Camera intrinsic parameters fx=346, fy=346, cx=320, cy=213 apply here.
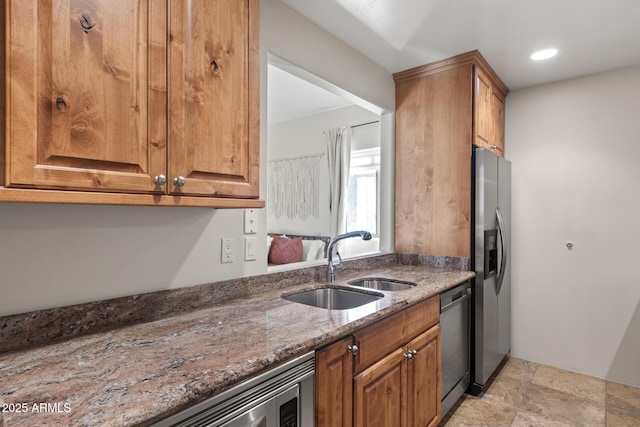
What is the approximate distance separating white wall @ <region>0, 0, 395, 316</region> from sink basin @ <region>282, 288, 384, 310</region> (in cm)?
28

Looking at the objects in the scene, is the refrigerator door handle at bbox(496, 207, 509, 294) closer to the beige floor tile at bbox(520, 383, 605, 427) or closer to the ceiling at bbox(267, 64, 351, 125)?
the beige floor tile at bbox(520, 383, 605, 427)

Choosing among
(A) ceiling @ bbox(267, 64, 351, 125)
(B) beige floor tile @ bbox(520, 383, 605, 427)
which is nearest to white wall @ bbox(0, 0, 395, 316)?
(A) ceiling @ bbox(267, 64, 351, 125)

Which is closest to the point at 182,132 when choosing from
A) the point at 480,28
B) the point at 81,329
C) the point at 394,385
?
the point at 81,329

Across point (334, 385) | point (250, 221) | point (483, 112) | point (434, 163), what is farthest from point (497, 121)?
point (334, 385)

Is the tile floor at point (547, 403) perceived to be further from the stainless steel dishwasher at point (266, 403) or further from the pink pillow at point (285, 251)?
the pink pillow at point (285, 251)

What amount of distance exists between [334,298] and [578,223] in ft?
7.21

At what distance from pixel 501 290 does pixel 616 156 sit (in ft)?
4.39

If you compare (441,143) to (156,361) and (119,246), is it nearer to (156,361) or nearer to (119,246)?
(119,246)

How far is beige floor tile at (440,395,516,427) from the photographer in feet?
6.95

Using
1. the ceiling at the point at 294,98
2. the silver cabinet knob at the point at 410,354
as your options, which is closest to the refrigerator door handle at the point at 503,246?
the silver cabinet knob at the point at 410,354

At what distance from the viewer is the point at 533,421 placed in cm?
213

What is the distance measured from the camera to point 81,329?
3.80 ft

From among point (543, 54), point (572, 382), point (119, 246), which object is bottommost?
point (572, 382)

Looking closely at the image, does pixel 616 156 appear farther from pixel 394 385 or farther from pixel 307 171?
pixel 307 171
